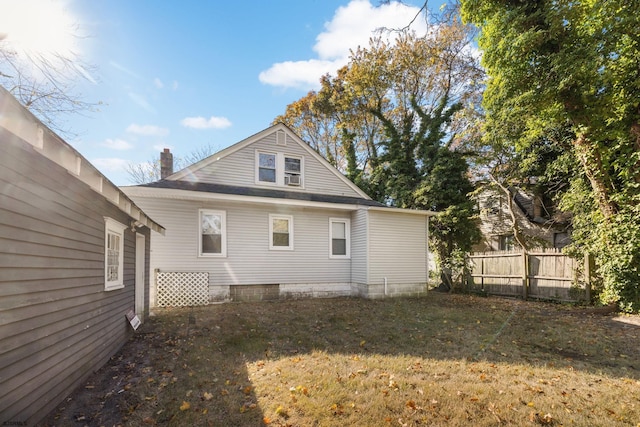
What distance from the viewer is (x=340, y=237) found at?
12305 millimetres

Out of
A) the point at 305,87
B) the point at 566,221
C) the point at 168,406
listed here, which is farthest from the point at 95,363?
the point at 305,87

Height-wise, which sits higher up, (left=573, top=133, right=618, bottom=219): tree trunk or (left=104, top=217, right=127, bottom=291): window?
(left=573, top=133, right=618, bottom=219): tree trunk

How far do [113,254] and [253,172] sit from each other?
6.73 m

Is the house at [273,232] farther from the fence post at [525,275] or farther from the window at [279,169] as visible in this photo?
the fence post at [525,275]

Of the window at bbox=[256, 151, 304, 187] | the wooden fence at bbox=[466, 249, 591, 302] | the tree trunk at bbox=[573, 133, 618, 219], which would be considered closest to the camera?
the tree trunk at bbox=[573, 133, 618, 219]

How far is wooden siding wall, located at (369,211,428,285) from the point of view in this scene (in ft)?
38.6

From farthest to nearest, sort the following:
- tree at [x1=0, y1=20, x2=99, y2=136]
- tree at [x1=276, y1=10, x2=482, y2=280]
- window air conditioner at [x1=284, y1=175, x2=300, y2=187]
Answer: tree at [x1=276, y1=10, x2=482, y2=280], window air conditioner at [x1=284, y1=175, x2=300, y2=187], tree at [x1=0, y1=20, x2=99, y2=136]

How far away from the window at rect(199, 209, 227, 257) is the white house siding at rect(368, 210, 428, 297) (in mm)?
5051

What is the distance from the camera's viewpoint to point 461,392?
387 centimetres

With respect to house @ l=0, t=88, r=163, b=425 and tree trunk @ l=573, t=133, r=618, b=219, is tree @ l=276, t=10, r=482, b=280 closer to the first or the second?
tree trunk @ l=573, t=133, r=618, b=219

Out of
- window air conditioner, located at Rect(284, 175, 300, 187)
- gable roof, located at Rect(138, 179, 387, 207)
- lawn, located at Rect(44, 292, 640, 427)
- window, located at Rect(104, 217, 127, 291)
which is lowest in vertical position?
lawn, located at Rect(44, 292, 640, 427)

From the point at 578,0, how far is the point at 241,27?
9.67 meters

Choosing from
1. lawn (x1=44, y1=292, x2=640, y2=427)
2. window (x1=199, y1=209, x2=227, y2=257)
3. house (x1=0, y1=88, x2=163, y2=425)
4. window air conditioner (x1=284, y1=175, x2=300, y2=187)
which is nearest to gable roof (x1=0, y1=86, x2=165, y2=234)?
house (x1=0, y1=88, x2=163, y2=425)

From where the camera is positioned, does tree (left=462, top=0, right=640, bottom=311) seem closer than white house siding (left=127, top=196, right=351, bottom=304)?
Yes
